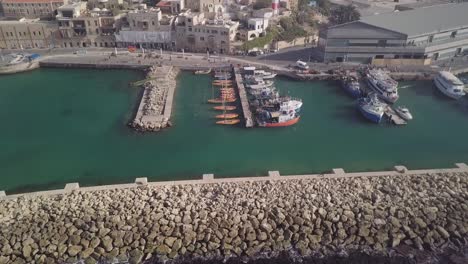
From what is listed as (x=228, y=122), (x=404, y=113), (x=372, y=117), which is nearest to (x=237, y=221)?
(x=228, y=122)

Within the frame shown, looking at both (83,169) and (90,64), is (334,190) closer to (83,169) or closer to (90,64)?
(83,169)

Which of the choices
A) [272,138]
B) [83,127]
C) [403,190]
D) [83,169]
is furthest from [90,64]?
[403,190]

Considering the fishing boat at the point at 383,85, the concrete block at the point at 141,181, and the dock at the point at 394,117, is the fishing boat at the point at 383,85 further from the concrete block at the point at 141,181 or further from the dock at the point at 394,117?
the concrete block at the point at 141,181

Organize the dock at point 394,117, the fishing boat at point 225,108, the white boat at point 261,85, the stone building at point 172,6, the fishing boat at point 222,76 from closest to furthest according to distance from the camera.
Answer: the dock at point 394,117, the fishing boat at point 225,108, the white boat at point 261,85, the fishing boat at point 222,76, the stone building at point 172,6

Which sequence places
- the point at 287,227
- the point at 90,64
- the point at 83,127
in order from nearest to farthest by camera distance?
the point at 287,227
the point at 83,127
the point at 90,64

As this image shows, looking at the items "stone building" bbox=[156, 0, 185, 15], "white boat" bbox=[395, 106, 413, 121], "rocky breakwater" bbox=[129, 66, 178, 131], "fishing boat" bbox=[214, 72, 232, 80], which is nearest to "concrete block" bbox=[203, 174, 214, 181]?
"rocky breakwater" bbox=[129, 66, 178, 131]

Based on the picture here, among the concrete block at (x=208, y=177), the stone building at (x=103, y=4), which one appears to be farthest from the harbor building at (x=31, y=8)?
the concrete block at (x=208, y=177)
